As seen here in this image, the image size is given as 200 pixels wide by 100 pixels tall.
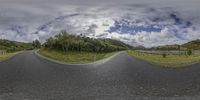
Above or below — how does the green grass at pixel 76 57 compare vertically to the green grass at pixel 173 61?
above

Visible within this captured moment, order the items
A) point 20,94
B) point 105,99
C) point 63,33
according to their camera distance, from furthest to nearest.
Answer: point 63,33 < point 20,94 < point 105,99

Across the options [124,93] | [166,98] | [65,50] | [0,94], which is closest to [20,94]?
[0,94]

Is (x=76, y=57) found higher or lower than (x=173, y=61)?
higher

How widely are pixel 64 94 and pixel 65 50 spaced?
6798 cm

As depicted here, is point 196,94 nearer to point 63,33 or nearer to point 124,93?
point 124,93

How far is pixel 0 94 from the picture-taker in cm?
1566

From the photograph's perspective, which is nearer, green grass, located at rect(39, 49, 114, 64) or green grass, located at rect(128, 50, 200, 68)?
green grass, located at rect(128, 50, 200, 68)

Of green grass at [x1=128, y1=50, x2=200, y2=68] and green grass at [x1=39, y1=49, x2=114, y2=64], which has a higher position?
green grass at [x1=39, y1=49, x2=114, y2=64]

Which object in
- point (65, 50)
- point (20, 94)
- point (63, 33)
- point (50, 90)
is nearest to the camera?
point (20, 94)

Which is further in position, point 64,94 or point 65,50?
point 65,50

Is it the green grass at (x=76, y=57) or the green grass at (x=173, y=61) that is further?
the green grass at (x=76, y=57)

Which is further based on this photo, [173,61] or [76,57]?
[76,57]

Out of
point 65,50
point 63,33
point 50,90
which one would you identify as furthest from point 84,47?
point 50,90

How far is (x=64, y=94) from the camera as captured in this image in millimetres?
15625
